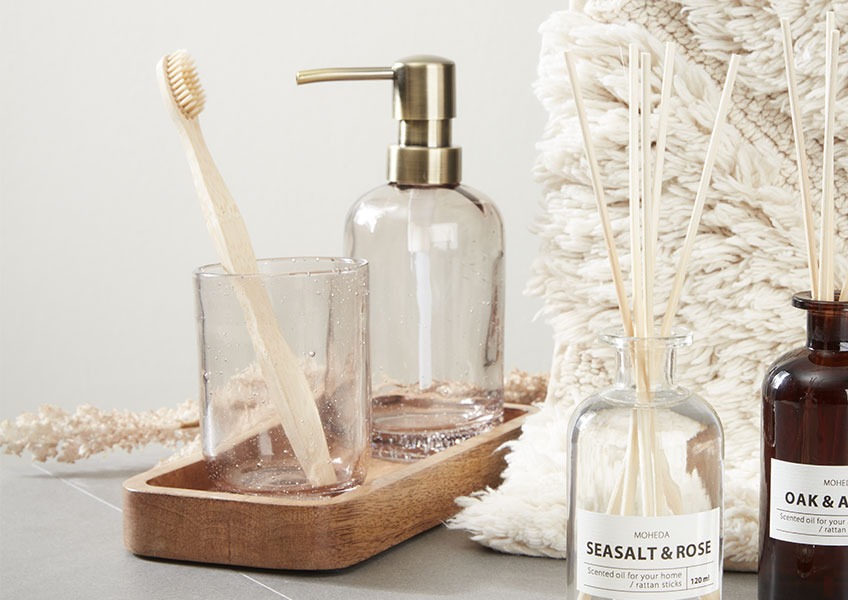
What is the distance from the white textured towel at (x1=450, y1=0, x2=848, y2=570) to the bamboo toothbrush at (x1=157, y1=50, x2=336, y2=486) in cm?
10

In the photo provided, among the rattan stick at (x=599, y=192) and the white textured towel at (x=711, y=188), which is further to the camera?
the white textured towel at (x=711, y=188)

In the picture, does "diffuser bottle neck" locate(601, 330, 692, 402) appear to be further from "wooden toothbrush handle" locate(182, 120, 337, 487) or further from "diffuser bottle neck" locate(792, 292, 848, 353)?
"wooden toothbrush handle" locate(182, 120, 337, 487)

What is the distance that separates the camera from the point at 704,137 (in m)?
0.64

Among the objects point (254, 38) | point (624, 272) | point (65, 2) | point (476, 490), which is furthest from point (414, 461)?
point (65, 2)

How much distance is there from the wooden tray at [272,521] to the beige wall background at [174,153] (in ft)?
2.22

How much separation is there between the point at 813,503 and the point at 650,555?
83mm

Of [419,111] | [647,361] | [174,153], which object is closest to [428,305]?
[419,111]

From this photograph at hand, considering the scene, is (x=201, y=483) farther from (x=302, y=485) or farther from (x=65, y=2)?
(x=65, y=2)

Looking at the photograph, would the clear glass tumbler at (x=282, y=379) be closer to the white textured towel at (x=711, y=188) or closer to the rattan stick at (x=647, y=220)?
the white textured towel at (x=711, y=188)

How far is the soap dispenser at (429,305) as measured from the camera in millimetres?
701

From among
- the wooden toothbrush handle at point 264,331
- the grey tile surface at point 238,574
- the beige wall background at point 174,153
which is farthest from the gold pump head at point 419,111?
the beige wall background at point 174,153

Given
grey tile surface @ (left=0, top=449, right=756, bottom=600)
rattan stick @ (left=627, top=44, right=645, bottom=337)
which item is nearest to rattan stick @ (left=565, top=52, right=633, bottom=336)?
rattan stick @ (left=627, top=44, right=645, bottom=337)

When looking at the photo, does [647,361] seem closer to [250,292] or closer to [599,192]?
[599,192]

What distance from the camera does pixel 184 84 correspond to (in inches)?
23.0
